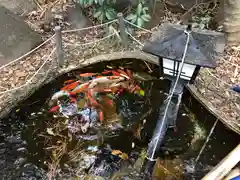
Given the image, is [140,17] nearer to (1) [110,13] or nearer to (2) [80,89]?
(1) [110,13]

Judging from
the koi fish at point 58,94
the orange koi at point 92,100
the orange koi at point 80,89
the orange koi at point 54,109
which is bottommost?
the orange koi at point 54,109

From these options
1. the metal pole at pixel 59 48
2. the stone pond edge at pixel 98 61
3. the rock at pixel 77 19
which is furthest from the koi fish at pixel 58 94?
the rock at pixel 77 19

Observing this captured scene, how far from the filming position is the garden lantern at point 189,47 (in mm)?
2393

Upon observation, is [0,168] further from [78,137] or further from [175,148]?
[175,148]

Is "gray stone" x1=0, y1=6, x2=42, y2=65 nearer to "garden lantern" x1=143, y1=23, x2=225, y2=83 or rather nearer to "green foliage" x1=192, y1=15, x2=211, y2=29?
"green foliage" x1=192, y1=15, x2=211, y2=29

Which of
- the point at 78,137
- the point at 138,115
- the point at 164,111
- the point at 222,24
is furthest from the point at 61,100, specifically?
the point at 222,24

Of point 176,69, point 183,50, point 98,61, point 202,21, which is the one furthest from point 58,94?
point 202,21

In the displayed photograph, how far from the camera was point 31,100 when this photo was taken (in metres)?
3.28

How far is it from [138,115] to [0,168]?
1275mm

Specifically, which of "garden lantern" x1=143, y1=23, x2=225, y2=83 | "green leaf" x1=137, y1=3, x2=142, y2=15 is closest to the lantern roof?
"garden lantern" x1=143, y1=23, x2=225, y2=83

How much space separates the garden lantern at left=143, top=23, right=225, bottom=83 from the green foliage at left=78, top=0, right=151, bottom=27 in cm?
179

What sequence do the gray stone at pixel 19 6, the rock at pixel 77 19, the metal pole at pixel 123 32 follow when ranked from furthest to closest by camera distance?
the gray stone at pixel 19 6 → the rock at pixel 77 19 → the metal pole at pixel 123 32

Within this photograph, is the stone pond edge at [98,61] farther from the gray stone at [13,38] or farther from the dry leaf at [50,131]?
the gray stone at [13,38]

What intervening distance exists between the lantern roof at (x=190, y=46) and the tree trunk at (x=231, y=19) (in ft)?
6.20
